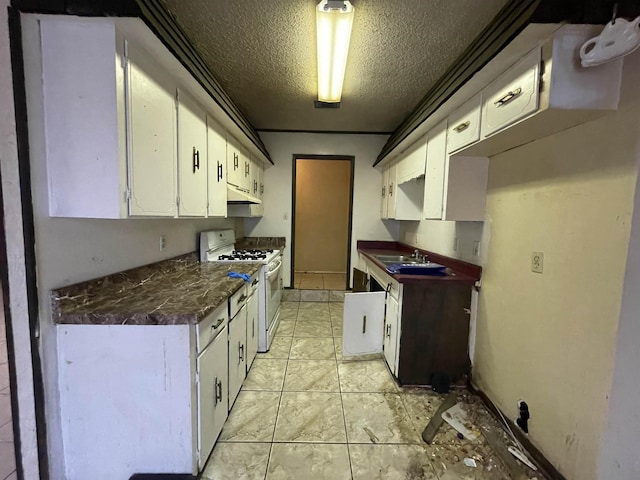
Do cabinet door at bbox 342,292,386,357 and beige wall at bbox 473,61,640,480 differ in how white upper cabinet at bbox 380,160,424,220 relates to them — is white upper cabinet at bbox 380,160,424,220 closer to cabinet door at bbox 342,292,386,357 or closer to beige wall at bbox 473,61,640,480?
cabinet door at bbox 342,292,386,357

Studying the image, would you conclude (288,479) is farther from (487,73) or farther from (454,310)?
(487,73)

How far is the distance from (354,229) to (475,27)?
294 cm

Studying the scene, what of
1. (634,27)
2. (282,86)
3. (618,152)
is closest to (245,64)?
(282,86)

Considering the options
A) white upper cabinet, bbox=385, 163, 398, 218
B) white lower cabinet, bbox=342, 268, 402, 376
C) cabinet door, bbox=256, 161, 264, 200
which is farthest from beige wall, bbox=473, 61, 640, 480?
cabinet door, bbox=256, 161, 264, 200

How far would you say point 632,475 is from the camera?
1242mm

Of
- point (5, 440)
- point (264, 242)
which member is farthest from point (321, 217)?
A: point (5, 440)

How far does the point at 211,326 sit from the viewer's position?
1.53 metres

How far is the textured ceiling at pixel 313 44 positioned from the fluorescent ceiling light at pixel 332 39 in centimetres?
8

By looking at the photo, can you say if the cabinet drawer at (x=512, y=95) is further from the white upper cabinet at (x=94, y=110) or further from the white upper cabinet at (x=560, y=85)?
the white upper cabinet at (x=94, y=110)

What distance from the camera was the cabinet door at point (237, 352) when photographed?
6.18 feet

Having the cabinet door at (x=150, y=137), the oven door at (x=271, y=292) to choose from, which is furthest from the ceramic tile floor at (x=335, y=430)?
the cabinet door at (x=150, y=137)

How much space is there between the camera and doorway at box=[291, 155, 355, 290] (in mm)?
6004

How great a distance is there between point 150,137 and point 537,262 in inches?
85.7

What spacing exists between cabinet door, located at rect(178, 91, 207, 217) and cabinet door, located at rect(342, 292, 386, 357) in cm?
143
